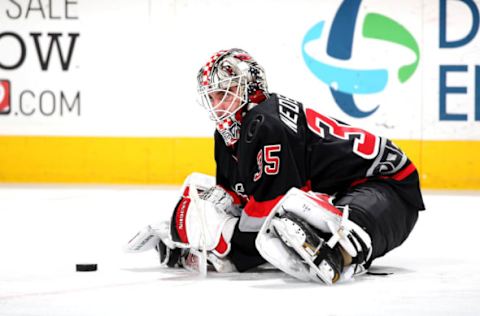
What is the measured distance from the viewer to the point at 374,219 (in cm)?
273

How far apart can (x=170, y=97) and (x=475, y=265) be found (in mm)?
4801

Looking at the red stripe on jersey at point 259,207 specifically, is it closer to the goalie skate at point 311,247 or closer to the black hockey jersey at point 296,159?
the black hockey jersey at point 296,159

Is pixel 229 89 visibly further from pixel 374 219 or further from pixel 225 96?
pixel 374 219

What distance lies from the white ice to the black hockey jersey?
264 mm

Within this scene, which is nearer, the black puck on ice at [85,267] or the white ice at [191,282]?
the white ice at [191,282]

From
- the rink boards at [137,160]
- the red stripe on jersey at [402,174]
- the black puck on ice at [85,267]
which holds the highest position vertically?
the red stripe on jersey at [402,174]

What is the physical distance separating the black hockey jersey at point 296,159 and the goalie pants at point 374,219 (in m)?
0.03

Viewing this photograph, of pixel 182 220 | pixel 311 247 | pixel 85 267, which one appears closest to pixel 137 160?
pixel 85 267

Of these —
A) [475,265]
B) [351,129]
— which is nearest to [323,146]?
[351,129]

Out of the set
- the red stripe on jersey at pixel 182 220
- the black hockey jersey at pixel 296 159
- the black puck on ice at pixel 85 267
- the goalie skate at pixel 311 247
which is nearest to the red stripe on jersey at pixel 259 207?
the black hockey jersey at pixel 296 159

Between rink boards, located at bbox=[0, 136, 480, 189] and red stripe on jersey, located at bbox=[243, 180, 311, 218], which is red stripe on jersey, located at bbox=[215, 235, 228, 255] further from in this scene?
rink boards, located at bbox=[0, 136, 480, 189]

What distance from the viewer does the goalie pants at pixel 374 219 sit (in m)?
2.73

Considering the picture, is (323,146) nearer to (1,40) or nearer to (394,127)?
(394,127)

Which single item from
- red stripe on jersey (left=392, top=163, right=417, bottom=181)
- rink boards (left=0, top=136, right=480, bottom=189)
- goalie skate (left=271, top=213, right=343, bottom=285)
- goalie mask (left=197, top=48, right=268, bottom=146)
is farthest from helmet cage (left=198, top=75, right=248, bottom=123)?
rink boards (left=0, top=136, right=480, bottom=189)
